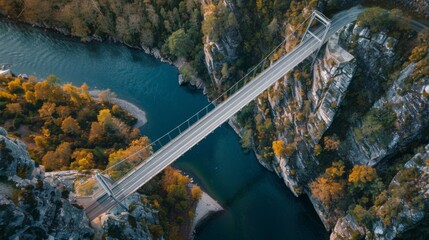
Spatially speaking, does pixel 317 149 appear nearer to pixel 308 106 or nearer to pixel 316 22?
pixel 308 106

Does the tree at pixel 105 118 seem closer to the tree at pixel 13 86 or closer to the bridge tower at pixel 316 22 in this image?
the tree at pixel 13 86

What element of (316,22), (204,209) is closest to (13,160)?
(204,209)

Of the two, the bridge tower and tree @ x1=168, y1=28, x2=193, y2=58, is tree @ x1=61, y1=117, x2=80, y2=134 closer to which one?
tree @ x1=168, y1=28, x2=193, y2=58

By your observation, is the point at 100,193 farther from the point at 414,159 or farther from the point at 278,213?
the point at 414,159

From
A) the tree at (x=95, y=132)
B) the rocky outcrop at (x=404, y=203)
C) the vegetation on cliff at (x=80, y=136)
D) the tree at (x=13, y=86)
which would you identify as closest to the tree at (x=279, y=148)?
the vegetation on cliff at (x=80, y=136)

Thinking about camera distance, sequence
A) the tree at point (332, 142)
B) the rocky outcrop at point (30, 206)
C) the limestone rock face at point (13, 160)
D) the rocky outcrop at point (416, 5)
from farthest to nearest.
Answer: the tree at point (332, 142) < the rocky outcrop at point (416, 5) < the limestone rock face at point (13, 160) < the rocky outcrop at point (30, 206)

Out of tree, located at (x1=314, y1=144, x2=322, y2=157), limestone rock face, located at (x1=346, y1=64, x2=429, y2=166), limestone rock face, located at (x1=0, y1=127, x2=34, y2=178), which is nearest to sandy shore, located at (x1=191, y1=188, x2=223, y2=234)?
tree, located at (x1=314, y1=144, x2=322, y2=157)
